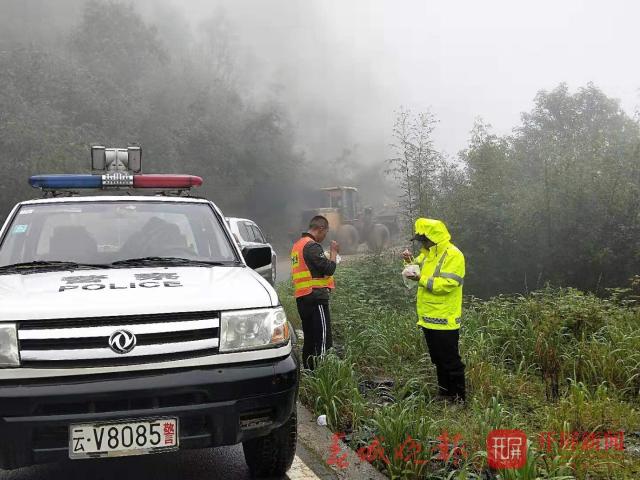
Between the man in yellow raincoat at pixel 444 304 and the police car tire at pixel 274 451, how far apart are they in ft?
5.72

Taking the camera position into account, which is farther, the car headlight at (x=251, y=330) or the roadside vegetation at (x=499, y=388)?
the roadside vegetation at (x=499, y=388)

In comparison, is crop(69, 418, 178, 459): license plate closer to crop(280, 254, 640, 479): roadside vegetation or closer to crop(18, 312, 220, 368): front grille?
crop(18, 312, 220, 368): front grille

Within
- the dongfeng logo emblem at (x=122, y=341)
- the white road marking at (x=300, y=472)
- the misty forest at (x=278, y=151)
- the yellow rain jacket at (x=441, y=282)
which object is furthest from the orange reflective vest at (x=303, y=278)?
the misty forest at (x=278, y=151)

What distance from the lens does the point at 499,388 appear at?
480 cm

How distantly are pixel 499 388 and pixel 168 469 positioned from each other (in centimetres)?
256

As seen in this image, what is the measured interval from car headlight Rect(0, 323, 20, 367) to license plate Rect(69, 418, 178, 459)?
0.39 metres

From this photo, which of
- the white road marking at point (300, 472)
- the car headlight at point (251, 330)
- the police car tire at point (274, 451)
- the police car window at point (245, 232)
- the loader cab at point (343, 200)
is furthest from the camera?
the loader cab at point (343, 200)

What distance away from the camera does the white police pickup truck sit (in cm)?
271

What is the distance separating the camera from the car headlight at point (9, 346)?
2.72 metres

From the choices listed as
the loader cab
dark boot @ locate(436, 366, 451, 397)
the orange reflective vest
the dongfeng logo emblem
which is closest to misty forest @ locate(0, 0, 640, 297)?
the loader cab

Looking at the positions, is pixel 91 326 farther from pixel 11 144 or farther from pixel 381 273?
pixel 11 144

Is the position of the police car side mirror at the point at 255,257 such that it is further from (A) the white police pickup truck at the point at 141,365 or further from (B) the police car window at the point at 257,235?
(B) the police car window at the point at 257,235

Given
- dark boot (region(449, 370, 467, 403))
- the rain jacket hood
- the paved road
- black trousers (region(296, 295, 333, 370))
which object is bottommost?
the paved road

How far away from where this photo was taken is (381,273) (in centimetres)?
953
